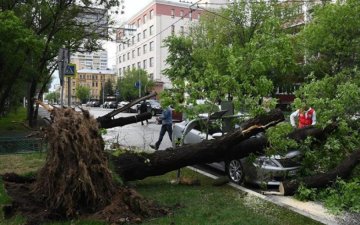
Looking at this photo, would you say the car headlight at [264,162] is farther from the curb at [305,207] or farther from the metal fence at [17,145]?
the metal fence at [17,145]

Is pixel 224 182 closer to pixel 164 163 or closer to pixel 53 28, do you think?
pixel 164 163

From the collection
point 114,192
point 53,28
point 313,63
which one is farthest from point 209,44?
point 114,192

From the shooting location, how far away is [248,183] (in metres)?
9.35

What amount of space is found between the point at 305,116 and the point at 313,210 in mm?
3720

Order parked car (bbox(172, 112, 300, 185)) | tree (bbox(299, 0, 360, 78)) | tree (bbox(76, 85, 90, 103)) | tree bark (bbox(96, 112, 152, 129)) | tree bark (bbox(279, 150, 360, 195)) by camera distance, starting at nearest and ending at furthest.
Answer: tree bark (bbox(279, 150, 360, 195)) < parked car (bbox(172, 112, 300, 185)) < tree bark (bbox(96, 112, 152, 129)) < tree (bbox(299, 0, 360, 78)) < tree (bbox(76, 85, 90, 103))

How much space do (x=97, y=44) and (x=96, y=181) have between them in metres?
17.6

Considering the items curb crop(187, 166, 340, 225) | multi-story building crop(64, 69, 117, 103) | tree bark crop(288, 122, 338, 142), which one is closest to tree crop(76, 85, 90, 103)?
multi-story building crop(64, 69, 117, 103)

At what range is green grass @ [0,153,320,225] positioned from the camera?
6.05m

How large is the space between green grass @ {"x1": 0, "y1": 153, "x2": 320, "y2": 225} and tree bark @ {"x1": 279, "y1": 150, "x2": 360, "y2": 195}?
63cm

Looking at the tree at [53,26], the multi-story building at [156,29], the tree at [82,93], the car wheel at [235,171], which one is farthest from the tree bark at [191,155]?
the tree at [82,93]

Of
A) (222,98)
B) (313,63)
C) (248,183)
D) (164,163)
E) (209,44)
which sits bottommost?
(248,183)

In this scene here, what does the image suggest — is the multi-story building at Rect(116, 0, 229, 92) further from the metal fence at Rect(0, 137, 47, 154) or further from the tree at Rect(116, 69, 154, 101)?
the metal fence at Rect(0, 137, 47, 154)

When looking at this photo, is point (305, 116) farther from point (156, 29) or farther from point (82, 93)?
point (82, 93)

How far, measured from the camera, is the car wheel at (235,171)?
30.4 ft
